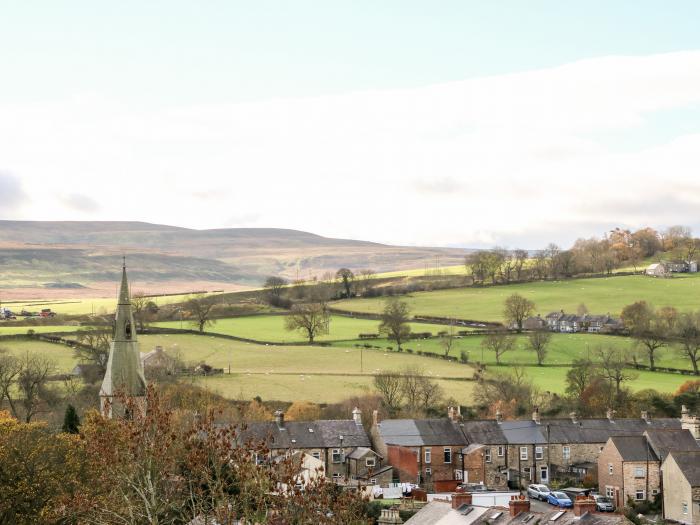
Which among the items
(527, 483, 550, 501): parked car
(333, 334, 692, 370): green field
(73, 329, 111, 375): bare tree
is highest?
(73, 329, 111, 375): bare tree

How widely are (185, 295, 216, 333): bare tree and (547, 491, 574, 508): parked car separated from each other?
2867 inches

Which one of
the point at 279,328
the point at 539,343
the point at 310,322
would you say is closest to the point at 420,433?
the point at 539,343

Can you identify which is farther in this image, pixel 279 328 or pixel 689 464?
pixel 279 328

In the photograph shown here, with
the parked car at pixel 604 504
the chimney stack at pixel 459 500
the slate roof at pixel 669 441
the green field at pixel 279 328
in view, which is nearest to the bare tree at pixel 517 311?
the green field at pixel 279 328

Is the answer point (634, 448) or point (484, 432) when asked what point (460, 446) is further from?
point (634, 448)

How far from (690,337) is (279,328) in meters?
49.3

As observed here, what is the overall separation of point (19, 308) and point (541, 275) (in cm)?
8403

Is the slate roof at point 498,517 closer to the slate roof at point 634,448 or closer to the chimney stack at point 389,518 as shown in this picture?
the chimney stack at point 389,518

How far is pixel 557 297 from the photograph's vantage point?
172 m

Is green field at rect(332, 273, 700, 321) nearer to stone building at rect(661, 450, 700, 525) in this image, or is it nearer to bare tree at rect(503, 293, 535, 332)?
bare tree at rect(503, 293, 535, 332)

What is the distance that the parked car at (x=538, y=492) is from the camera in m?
75.1

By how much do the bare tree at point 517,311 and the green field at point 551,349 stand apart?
5.73m

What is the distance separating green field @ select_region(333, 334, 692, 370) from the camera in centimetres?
12712

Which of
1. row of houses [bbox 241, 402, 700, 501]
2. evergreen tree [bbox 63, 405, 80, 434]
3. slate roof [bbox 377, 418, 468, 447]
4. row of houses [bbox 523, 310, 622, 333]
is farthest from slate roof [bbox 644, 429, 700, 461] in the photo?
row of houses [bbox 523, 310, 622, 333]
